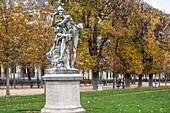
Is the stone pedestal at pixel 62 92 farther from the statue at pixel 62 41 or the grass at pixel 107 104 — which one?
the grass at pixel 107 104

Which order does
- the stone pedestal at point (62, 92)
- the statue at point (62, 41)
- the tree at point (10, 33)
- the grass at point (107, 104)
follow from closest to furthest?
1. the stone pedestal at point (62, 92)
2. the statue at point (62, 41)
3. the grass at point (107, 104)
4. the tree at point (10, 33)

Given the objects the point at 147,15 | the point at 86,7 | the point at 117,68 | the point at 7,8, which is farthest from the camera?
the point at 147,15

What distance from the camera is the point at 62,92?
11891 millimetres

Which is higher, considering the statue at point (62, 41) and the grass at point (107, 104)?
the statue at point (62, 41)

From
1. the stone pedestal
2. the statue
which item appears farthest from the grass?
the statue

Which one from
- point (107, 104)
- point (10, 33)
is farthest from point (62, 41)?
point (10, 33)

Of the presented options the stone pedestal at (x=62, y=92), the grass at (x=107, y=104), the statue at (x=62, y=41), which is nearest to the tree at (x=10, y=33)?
the grass at (x=107, y=104)

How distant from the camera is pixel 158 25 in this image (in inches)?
1715

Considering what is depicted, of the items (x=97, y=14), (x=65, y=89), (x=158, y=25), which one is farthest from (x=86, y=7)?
(x=65, y=89)

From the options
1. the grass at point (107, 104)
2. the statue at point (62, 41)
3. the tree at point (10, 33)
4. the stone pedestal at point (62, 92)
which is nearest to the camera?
the stone pedestal at point (62, 92)

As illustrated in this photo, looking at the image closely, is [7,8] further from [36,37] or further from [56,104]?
[56,104]

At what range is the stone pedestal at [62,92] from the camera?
1183 centimetres

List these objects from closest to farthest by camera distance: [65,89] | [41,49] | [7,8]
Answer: [65,89] → [7,8] → [41,49]

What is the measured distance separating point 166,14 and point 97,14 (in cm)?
1638
